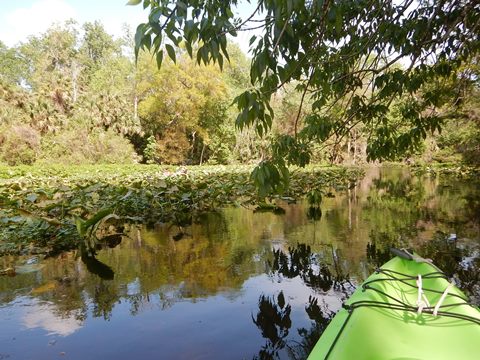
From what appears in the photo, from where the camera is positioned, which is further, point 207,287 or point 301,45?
point 207,287

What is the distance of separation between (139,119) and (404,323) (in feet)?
86.3

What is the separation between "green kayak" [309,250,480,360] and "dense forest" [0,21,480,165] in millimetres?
13660

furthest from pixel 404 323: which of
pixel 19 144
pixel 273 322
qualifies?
pixel 19 144

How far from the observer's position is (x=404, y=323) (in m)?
1.94

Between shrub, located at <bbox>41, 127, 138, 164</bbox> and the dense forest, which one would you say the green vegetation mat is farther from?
shrub, located at <bbox>41, 127, 138, 164</bbox>

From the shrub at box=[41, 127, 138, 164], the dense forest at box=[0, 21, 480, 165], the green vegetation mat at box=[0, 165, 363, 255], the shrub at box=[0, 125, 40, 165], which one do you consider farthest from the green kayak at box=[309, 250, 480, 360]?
the shrub at box=[0, 125, 40, 165]

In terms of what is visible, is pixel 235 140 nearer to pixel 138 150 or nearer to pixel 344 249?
pixel 138 150

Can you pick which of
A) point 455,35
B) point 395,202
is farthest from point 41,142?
point 455,35

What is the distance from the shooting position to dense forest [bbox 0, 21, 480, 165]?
19.5m

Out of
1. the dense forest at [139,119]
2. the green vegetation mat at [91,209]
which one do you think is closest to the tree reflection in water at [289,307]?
the green vegetation mat at [91,209]

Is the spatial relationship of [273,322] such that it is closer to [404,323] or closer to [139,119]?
[404,323]

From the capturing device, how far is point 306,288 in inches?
137

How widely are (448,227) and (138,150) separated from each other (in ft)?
81.4

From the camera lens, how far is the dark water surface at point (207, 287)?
8.54 ft
